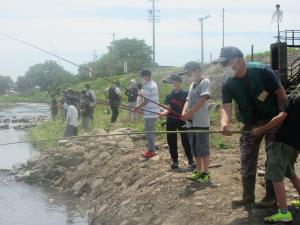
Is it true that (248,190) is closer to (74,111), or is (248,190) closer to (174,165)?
(174,165)

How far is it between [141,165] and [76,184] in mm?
2420

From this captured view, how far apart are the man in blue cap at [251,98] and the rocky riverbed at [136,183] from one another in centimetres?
54

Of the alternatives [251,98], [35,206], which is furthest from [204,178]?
[35,206]

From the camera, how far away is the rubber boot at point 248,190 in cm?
611

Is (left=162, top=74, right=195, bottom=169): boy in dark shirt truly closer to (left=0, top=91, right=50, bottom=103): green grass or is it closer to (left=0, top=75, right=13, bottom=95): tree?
(left=0, top=91, right=50, bottom=103): green grass

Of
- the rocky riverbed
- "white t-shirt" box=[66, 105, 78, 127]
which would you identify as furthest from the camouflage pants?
"white t-shirt" box=[66, 105, 78, 127]

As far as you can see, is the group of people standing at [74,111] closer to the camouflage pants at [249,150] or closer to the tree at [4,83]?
the camouflage pants at [249,150]

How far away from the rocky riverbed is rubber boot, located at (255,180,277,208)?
75 mm

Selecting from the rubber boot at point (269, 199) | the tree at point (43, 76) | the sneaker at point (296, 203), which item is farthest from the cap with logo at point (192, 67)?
the tree at point (43, 76)

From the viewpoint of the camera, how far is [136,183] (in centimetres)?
940

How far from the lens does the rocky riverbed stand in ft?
22.1

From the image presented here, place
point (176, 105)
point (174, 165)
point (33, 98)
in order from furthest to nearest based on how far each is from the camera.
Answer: point (33, 98) → point (174, 165) → point (176, 105)

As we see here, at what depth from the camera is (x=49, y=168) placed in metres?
13.6

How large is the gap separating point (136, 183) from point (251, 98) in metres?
4.11
